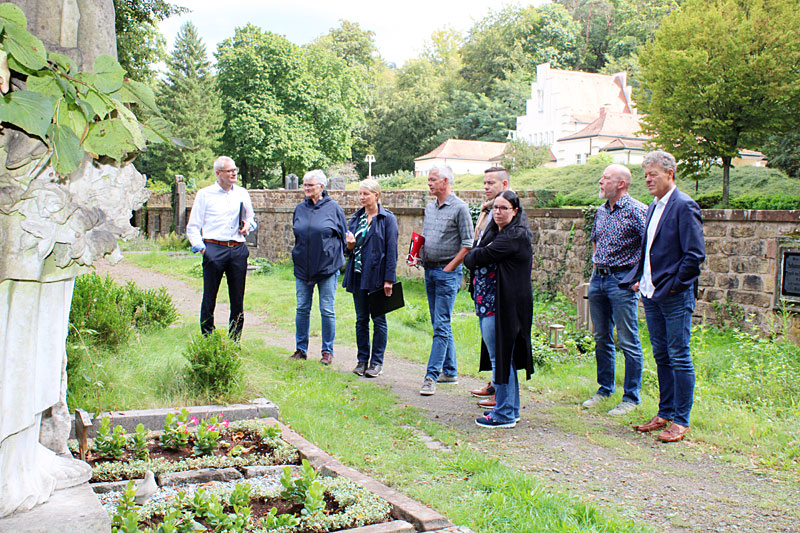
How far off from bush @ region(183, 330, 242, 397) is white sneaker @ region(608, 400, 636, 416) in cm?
303

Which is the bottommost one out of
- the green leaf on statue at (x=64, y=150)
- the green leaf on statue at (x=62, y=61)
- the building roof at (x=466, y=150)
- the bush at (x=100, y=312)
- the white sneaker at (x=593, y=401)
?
the white sneaker at (x=593, y=401)

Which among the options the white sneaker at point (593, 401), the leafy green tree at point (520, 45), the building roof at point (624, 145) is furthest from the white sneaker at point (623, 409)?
the leafy green tree at point (520, 45)

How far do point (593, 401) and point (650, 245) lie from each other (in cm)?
153

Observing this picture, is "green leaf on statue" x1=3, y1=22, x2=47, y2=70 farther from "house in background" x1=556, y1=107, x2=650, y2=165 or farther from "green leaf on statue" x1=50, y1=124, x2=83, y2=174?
"house in background" x1=556, y1=107, x2=650, y2=165

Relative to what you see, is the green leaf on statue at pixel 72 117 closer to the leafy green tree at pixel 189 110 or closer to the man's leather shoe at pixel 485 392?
the man's leather shoe at pixel 485 392

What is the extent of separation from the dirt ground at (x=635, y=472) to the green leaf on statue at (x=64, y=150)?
3.12m

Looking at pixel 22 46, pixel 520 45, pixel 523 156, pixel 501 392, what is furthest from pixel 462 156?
pixel 22 46

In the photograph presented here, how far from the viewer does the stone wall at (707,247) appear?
7.86m

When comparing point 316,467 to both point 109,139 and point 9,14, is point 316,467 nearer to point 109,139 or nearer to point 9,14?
point 109,139

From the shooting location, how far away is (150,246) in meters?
22.2

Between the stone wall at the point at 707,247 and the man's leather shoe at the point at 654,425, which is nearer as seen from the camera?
the man's leather shoe at the point at 654,425

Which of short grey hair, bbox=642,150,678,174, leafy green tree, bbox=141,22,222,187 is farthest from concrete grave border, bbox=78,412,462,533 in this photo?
leafy green tree, bbox=141,22,222,187

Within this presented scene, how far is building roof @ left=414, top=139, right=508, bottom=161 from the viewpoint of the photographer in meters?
56.8

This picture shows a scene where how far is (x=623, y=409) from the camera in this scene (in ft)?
18.7
